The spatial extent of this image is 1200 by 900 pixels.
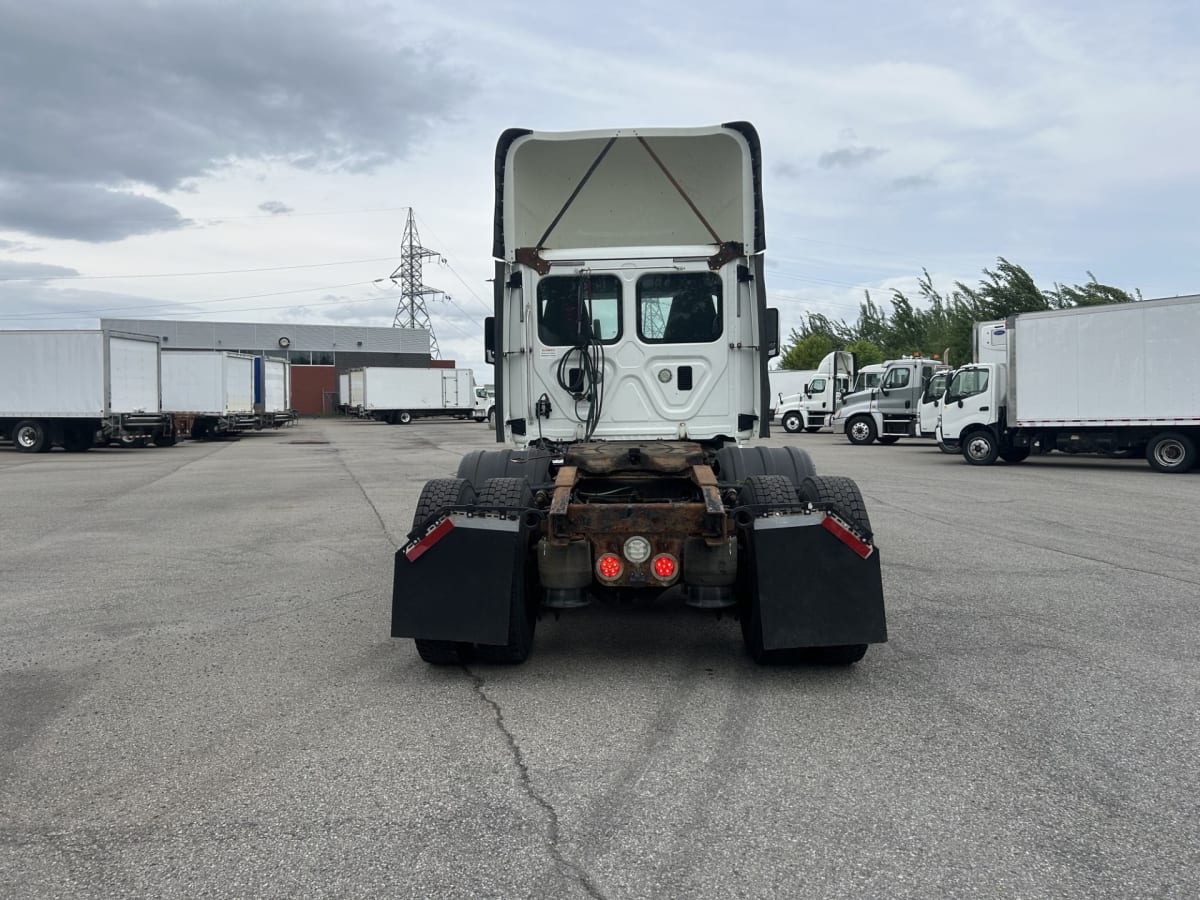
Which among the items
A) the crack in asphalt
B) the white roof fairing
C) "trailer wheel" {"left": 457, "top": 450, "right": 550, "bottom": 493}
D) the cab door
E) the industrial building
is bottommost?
the crack in asphalt

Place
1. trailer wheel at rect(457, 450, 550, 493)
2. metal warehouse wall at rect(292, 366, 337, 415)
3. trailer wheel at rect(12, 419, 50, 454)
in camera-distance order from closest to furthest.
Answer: trailer wheel at rect(457, 450, 550, 493)
trailer wheel at rect(12, 419, 50, 454)
metal warehouse wall at rect(292, 366, 337, 415)

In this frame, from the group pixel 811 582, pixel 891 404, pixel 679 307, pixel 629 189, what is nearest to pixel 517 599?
pixel 811 582

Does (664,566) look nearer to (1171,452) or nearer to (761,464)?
(761,464)

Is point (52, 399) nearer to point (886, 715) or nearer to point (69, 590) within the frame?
point (69, 590)

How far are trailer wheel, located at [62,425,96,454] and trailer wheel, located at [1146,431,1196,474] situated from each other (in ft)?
90.1

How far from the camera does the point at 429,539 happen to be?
17.7ft

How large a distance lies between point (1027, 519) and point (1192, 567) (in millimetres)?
3646

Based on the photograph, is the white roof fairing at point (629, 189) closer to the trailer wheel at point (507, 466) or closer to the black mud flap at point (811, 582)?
the trailer wheel at point (507, 466)

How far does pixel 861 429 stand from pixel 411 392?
3310 centimetres

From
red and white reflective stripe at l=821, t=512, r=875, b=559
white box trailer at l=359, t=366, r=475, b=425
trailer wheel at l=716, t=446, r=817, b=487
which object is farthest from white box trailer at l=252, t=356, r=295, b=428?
red and white reflective stripe at l=821, t=512, r=875, b=559

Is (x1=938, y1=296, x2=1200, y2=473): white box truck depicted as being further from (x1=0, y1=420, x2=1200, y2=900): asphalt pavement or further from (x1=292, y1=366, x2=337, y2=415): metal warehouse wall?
A: (x1=292, y1=366, x2=337, y2=415): metal warehouse wall

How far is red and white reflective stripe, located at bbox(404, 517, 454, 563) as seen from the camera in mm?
5398

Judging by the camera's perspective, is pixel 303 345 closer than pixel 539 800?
No

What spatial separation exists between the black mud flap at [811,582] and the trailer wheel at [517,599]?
131 cm
